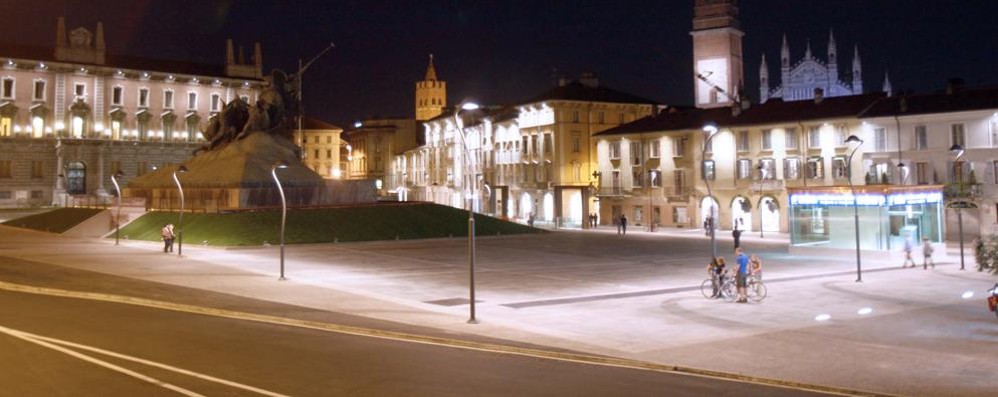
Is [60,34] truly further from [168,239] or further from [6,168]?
[168,239]

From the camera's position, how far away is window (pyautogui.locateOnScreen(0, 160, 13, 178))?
342ft

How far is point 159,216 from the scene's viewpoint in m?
60.4

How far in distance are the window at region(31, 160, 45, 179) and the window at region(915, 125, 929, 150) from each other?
104465 millimetres

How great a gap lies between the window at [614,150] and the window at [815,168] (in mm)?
21183

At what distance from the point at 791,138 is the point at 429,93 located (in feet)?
444

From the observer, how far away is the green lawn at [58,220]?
205 ft

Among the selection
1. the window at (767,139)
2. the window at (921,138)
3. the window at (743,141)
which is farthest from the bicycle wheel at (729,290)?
the window at (743,141)

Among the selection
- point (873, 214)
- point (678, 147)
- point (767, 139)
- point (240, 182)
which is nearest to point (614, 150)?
point (678, 147)

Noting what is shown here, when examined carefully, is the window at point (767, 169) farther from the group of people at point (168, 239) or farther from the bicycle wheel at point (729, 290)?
the group of people at point (168, 239)

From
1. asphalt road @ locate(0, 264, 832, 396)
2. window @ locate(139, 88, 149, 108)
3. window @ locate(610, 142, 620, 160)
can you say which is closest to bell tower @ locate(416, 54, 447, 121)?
window @ locate(139, 88, 149, 108)

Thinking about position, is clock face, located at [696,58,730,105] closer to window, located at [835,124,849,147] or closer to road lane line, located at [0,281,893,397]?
window, located at [835,124,849,147]

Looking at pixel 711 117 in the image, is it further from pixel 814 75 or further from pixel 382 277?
pixel 814 75

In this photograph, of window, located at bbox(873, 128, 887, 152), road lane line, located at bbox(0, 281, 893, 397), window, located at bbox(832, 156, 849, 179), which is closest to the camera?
road lane line, located at bbox(0, 281, 893, 397)

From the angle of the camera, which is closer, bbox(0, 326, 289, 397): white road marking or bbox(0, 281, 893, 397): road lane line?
bbox(0, 326, 289, 397): white road marking
